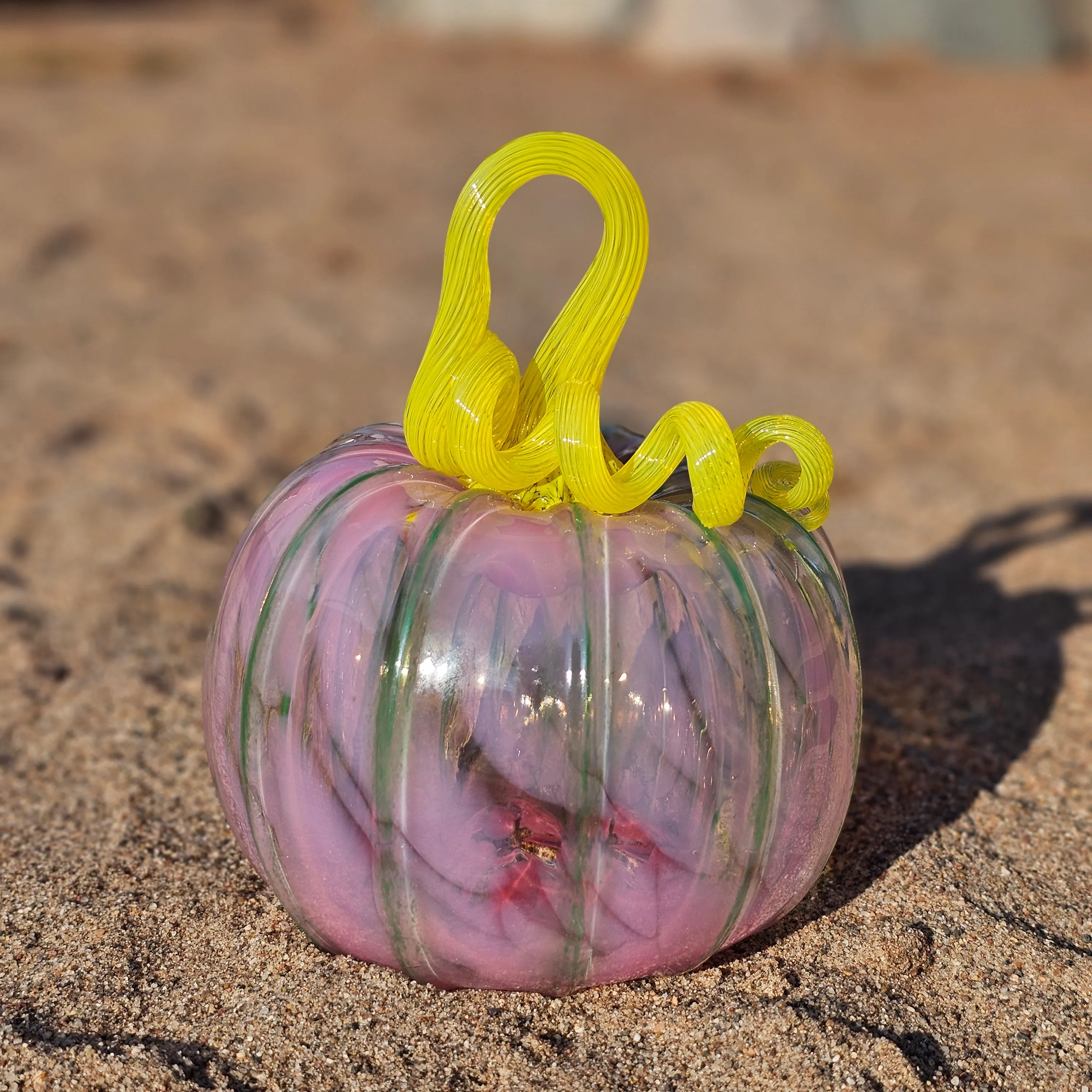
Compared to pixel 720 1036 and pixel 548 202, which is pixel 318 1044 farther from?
pixel 548 202

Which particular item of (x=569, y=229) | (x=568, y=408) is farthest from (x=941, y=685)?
(x=569, y=229)

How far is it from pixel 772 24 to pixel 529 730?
670 cm

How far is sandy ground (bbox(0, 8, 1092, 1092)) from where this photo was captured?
164 cm

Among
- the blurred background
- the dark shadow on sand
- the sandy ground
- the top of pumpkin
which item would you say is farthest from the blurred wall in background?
the top of pumpkin

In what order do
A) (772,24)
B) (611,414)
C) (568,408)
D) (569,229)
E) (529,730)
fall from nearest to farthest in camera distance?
1. (529,730)
2. (568,408)
3. (611,414)
4. (569,229)
5. (772,24)

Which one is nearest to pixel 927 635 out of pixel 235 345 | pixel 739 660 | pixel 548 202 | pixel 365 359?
pixel 739 660

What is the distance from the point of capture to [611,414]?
388cm

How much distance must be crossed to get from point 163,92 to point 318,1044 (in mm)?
6091

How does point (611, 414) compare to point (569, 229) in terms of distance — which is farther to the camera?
point (569, 229)

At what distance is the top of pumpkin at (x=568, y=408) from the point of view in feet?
5.17

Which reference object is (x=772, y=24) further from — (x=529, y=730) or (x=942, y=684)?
(x=529, y=730)

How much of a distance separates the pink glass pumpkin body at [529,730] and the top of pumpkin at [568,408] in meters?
0.06

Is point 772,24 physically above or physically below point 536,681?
below

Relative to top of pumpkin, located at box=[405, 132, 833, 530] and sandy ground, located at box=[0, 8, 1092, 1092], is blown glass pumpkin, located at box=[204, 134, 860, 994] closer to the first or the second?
top of pumpkin, located at box=[405, 132, 833, 530]
